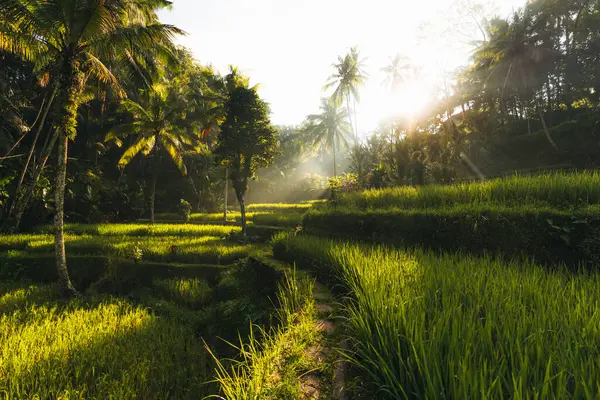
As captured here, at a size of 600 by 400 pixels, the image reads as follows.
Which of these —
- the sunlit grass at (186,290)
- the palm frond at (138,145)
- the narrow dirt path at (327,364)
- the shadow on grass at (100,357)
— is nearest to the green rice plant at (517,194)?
the narrow dirt path at (327,364)

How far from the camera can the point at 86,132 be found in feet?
60.8

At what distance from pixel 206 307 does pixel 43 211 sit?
1355cm

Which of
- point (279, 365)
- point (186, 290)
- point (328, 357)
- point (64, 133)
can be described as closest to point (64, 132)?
point (64, 133)

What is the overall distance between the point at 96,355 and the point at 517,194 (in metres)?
9.09

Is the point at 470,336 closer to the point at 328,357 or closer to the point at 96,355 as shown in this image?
the point at 328,357

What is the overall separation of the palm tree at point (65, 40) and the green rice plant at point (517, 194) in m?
8.91

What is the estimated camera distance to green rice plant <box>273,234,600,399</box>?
5.00 feet

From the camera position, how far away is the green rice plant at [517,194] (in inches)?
213

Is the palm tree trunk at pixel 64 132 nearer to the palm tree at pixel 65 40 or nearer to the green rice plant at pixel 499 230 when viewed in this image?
the palm tree at pixel 65 40

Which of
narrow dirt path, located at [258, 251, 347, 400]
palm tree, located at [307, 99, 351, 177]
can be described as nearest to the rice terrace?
narrow dirt path, located at [258, 251, 347, 400]

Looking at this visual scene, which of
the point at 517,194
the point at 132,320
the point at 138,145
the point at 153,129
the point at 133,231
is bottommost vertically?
the point at 132,320

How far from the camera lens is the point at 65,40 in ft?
24.2

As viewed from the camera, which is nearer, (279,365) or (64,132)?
(279,365)

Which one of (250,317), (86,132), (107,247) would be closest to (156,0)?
(107,247)
